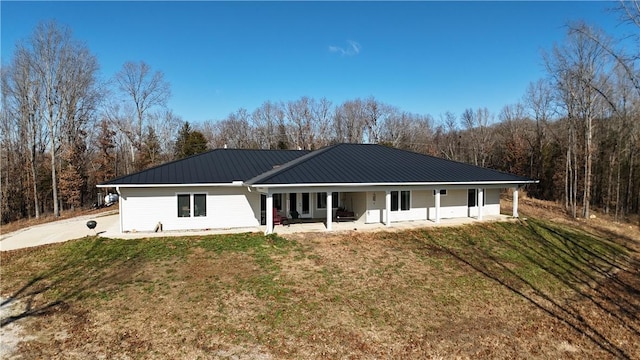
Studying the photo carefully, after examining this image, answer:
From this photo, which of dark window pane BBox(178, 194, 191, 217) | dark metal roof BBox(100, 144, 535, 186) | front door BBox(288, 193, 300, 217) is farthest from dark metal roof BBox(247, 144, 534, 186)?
dark window pane BBox(178, 194, 191, 217)

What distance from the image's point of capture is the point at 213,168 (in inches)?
703

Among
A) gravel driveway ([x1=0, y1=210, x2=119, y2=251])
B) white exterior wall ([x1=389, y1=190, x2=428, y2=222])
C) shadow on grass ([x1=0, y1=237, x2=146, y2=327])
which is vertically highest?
white exterior wall ([x1=389, y1=190, x2=428, y2=222])

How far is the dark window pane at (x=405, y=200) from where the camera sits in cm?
1812

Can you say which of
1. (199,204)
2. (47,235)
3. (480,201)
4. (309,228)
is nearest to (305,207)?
(309,228)

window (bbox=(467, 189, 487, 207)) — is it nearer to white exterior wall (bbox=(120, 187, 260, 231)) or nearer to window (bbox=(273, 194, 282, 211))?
window (bbox=(273, 194, 282, 211))

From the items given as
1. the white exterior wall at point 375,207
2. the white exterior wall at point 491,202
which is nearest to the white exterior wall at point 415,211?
the white exterior wall at point 375,207

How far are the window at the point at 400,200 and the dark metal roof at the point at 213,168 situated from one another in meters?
7.07

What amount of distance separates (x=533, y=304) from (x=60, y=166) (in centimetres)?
3461

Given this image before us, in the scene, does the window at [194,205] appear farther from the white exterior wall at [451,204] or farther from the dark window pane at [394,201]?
the white exterior wall at [451,204]

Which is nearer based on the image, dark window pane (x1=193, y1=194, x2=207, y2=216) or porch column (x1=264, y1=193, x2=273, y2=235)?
porch column (x1=264, y1=193, x2=273, y2=235)

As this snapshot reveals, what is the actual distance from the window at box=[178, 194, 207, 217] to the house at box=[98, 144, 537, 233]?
44mm

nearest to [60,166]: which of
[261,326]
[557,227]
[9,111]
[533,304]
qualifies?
[9,111]

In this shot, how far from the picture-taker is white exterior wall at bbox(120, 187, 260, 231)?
51.3 ft

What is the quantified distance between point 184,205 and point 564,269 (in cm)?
1623
